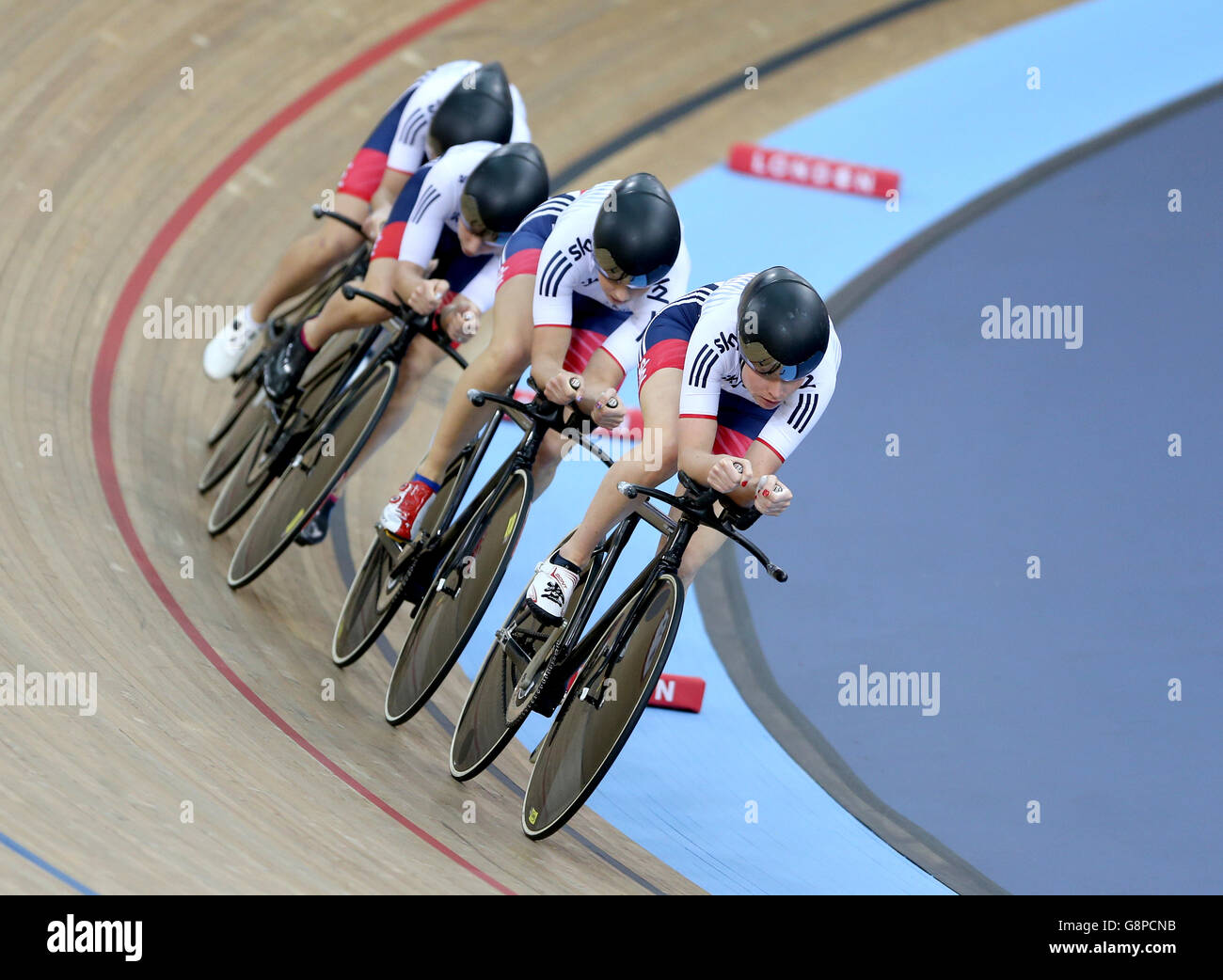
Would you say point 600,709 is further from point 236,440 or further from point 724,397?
point 236,440

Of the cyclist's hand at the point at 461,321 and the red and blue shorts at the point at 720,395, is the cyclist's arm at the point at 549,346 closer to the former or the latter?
the red and blue shorts at the point at 720,395

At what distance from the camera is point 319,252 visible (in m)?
5.20

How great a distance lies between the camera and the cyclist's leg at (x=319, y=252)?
5.20m

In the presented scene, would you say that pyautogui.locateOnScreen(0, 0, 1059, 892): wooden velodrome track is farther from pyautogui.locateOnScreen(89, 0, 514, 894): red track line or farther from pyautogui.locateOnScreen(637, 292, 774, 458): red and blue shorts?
pyautogui.locateOnScreen(637, 292, 774, 458): red and blue shorts

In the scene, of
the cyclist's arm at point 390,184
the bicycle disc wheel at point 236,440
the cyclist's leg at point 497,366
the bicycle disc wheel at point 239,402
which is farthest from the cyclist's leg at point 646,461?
the bicycle disc wheel at point 239,402

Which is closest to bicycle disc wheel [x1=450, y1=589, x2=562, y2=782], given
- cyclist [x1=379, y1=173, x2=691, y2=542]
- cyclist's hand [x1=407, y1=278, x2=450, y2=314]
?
cyclist [x1=379, y1=173, x2=691, y2=542]

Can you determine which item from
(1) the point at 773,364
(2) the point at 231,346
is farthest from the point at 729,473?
(2) the point at 231,346

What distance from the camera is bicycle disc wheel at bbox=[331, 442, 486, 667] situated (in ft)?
13.8

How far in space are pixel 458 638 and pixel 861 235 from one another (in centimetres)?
426

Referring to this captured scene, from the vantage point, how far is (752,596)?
17.1 ft

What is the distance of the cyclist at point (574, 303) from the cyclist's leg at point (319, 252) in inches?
51.3

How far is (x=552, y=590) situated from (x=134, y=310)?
3026 mm

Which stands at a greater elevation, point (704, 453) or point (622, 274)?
point (622, 274)
